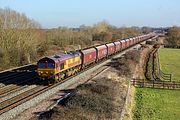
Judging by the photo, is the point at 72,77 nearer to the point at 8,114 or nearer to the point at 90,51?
the point at 90,51

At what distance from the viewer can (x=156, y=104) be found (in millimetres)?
29375

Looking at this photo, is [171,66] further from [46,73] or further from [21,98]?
[21,98]

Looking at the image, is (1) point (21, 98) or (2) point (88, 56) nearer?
(1) point (21, 98)

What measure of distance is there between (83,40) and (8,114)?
81892 millimetres

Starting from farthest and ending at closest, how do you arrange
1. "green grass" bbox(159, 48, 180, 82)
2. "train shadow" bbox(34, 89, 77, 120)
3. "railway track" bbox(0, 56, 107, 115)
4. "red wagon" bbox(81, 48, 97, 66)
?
1. "green grass" bbox(159, 48, 180, 82)
2. "red wagon" bbox(81, 48, 97, 66)
3. "railway track" bbox(0, 56, 107, 115)
4. "train shadow" bbox(34, 89, 77, 120)

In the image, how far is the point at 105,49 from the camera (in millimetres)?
57406

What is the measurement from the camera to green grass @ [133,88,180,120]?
82.7ft

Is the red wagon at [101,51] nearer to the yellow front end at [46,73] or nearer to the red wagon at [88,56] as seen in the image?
the red wagon at [88,56]

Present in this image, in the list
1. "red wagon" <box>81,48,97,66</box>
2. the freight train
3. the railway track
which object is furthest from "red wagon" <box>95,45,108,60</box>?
the railway track

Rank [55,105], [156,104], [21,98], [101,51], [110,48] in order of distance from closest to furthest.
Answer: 1. [55,105]
2. [21,98]
3. [156,104]
4. [101,51]
5. [110,48]

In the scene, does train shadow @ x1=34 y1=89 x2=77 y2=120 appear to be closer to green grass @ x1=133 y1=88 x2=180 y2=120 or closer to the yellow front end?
the yellow front end

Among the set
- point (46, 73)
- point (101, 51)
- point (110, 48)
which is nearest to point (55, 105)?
point (46, 73)

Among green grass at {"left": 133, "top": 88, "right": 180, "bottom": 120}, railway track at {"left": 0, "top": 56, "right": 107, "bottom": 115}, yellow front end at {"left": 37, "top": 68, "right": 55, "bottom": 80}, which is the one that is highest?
yellow front end at {"left": 37, "top": 68, "right": 55, "bottom": 80}

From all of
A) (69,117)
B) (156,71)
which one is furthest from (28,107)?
(156,71)
